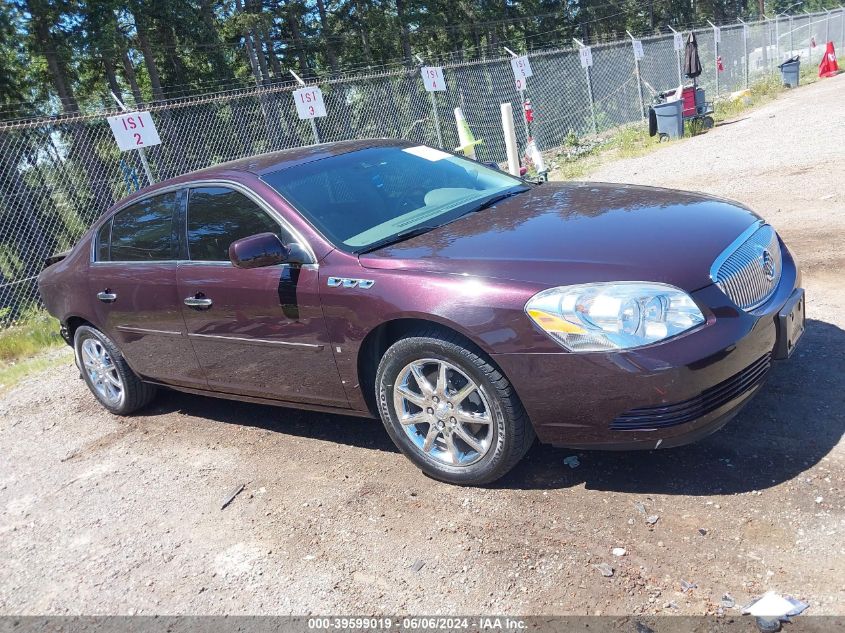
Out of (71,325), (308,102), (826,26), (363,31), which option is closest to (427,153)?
(71,325)

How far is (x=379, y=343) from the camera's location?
3.56m

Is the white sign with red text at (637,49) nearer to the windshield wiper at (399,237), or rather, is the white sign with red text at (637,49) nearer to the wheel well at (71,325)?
the wheel well at (71,325)

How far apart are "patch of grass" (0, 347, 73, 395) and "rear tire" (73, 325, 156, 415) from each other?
5.75ft

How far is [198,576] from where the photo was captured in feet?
10.7

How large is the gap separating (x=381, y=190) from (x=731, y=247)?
1.90 meters

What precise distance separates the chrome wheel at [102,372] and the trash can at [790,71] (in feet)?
82.0

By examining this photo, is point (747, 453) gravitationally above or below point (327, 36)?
below

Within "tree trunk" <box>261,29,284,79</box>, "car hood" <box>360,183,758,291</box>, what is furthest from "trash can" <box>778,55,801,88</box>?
Result: "car hood" <box>360,183,758,291</box>

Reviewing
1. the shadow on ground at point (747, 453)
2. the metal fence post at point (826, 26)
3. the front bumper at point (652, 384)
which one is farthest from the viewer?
the metal fence post at point (826, 26)

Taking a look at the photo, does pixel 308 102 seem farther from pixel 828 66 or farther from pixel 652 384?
pixel 828 66

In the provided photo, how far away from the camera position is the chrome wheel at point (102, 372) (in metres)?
5.32

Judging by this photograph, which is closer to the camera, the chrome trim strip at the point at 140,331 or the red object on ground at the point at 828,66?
the chrome trim strip at the point at 140,331

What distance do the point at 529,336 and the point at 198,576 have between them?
182 centimetres

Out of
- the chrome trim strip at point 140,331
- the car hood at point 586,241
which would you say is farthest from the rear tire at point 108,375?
the car hood at point 586,241
